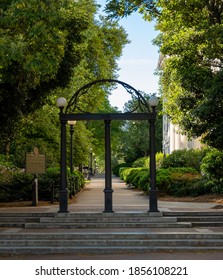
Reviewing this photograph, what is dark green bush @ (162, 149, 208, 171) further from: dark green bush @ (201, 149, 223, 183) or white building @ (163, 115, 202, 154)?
white building @ (163, 115, 202, 154)

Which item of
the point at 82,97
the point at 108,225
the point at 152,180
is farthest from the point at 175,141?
the point at 108,225

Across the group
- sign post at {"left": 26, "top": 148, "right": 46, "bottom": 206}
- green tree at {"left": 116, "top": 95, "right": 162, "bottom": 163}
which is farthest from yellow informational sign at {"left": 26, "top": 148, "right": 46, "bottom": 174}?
green tree at {"left": 116, "top": 95, "right": 162, "bottom": 163}

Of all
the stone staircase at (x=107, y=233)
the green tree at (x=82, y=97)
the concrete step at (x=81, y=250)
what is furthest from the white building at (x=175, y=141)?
the concrete step at (x=81, y=250)

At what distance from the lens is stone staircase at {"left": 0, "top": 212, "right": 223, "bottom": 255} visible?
37.2 feet

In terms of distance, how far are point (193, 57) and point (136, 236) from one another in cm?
1108

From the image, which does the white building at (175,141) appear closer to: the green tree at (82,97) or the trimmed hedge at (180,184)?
the green tree at (82,97)

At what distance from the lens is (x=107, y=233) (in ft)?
41.3

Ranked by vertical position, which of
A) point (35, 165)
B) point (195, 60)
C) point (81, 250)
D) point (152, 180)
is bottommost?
point (81, 250)

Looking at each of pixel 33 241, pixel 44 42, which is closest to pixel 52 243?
pixel 33 241

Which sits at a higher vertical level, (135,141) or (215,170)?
(135,141)

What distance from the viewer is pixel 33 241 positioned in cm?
1182

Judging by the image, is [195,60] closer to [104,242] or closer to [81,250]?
[104,242]

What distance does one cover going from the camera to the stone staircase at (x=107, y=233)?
11.3m

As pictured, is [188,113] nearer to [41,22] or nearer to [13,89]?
[13,89]
